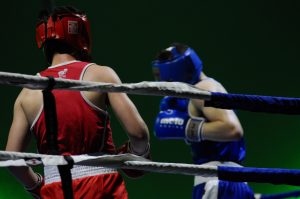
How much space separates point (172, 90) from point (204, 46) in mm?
2987

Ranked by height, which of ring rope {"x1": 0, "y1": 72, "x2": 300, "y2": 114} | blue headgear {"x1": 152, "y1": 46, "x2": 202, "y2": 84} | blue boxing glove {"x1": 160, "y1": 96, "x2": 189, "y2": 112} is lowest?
blue boxing glove {"x1": 160, "y1": 96, "x2": 189, "y2": 112}

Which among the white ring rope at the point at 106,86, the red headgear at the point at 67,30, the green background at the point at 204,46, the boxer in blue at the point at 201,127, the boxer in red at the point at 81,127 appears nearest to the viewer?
the white ring rope at the point at 106,86

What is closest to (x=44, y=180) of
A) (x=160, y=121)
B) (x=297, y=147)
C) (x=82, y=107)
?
(x=82, y=107)

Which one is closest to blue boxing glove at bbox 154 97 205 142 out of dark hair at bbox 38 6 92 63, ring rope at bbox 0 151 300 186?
dark hair at bbox 38 6 92 63

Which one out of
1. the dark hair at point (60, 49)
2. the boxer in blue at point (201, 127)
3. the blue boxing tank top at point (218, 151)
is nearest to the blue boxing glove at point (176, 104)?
the boxer in blue at point (201, 127)

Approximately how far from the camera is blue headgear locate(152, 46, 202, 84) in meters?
3.05

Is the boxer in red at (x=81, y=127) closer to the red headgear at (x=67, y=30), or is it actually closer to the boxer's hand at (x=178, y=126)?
the red headgear at (x=67, y=30)

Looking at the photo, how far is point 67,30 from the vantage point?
6.24ft

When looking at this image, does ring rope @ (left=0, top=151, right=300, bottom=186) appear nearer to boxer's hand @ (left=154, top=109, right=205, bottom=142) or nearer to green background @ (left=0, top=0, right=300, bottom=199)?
boxer's hand @ (left=154, top=109, right=205, bottom=142)

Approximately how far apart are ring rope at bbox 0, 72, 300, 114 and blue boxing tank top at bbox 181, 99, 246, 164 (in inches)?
47.8

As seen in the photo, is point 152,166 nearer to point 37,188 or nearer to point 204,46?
point 37,188

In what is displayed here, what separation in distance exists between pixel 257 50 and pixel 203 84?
5.36 feet

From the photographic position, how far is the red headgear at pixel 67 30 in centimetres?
190

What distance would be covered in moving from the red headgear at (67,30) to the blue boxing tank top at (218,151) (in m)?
1.03
